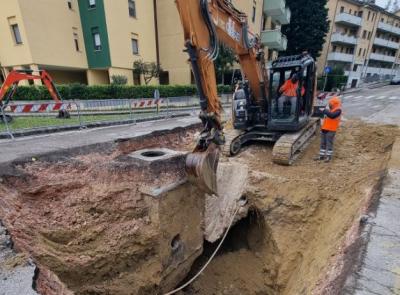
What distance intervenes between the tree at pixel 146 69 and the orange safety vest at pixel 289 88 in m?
13.2

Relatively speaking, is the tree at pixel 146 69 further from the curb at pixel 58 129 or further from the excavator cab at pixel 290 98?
the excavator cab at pixel 290 98

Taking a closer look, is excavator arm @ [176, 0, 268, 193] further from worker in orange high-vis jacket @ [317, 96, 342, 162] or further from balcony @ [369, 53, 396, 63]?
balcony @ [369, 53, 396, 63]

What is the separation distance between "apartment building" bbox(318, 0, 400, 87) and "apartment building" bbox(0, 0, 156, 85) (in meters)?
24.0

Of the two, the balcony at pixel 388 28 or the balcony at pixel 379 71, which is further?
the balcony at pixel 379 71

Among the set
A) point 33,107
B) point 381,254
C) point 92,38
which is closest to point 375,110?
point 381,254

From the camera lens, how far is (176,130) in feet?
25.2

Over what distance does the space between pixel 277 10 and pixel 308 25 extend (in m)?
4.61

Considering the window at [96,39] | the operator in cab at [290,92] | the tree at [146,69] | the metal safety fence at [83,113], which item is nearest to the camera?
the operator in cab at [290,92]

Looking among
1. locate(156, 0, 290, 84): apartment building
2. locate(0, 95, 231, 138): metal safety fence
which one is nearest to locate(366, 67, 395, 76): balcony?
locate(156, 0, 290, 84): apartment building

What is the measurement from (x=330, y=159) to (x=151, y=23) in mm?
17308

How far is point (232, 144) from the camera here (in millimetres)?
6262

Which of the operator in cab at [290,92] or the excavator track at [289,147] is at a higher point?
the operator in cab at [290,92]

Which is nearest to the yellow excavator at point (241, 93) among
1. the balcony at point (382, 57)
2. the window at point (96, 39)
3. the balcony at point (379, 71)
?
the window at point (96, 39)

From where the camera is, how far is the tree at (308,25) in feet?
78.0
